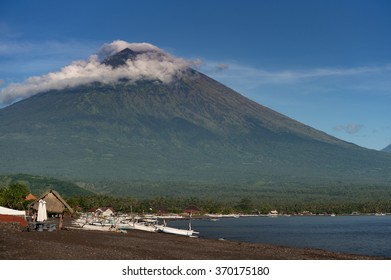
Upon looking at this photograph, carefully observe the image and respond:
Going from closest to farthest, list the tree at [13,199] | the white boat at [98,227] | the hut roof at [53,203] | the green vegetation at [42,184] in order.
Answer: the hut roof at [53,203]
the white boat at [98,227]
the tree at [13,199]
the green vegetation at [42,184]

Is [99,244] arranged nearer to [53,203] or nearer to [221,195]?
[53,203]

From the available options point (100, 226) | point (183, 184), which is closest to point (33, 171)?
point (183, 184)

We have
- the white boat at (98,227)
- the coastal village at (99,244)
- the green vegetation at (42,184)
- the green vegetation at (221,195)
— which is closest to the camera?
the coastal village at (99,244)

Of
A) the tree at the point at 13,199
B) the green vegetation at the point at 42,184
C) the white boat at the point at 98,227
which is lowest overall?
the white boat at the point at 98,227

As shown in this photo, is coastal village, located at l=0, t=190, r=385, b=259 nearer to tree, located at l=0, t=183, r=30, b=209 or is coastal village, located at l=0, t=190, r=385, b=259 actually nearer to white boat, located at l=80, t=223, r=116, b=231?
white boat, located at l=80, t=223, r=116, b=231

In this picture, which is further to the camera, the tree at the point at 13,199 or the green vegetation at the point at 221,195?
the green vegetation at the point at 221,195

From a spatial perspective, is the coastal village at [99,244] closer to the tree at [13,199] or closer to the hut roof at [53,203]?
the hut roof at [53,203]

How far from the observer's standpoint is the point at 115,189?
152m

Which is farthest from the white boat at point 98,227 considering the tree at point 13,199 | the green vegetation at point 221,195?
the green vegetation at point 221,195

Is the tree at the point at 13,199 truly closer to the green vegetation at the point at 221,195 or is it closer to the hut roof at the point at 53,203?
the green vegetation at the point at 221,195

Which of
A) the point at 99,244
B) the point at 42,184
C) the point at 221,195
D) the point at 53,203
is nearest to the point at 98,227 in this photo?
the point at 53,203

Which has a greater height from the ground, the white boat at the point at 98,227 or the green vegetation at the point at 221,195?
the green vegetation at the point at 221,195
